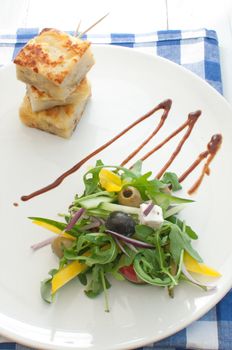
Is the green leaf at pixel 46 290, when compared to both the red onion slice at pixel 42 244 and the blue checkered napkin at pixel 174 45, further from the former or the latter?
the blue checkered napkin at pixel 174 45

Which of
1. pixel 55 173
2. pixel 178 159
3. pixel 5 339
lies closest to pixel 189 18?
pixel 178 159

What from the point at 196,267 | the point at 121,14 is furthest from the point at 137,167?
the point at 121,14

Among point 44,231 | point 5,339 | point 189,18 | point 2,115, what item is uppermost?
point 189,18

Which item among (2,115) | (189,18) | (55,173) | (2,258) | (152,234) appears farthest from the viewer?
(189,18)

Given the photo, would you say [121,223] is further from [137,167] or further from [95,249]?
[137,167]

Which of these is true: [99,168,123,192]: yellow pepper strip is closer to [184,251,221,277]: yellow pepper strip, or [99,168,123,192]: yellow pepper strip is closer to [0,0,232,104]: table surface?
[184,251,221,277]: yellow pepper strip

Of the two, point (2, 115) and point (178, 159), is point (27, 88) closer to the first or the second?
point (2, 115)

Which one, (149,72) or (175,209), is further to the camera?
(149,72)
